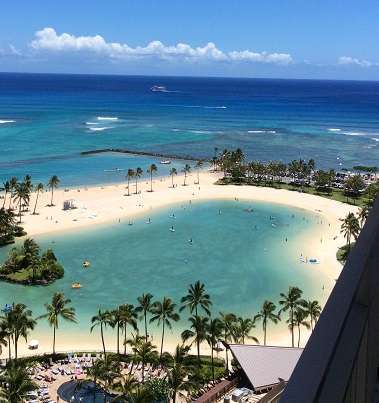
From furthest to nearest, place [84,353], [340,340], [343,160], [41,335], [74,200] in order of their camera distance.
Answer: [343,160]
[74,200]
[41,335]
[84,353]
[340,340]

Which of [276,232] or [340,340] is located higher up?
[340,340]

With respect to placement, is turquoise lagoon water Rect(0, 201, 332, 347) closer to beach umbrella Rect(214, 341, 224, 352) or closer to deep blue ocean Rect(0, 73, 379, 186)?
beach umbrella Rect(214, 341, 224, 352)

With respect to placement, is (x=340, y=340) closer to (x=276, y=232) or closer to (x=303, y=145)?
(x=276, y=232)

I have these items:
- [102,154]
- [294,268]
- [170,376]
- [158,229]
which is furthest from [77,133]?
[170,376]

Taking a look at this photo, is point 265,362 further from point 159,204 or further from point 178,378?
point 159,204

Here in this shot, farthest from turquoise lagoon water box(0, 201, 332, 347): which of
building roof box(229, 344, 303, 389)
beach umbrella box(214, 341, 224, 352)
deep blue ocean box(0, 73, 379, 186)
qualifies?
deep blue ocean box(0, 73, 379, 186)
